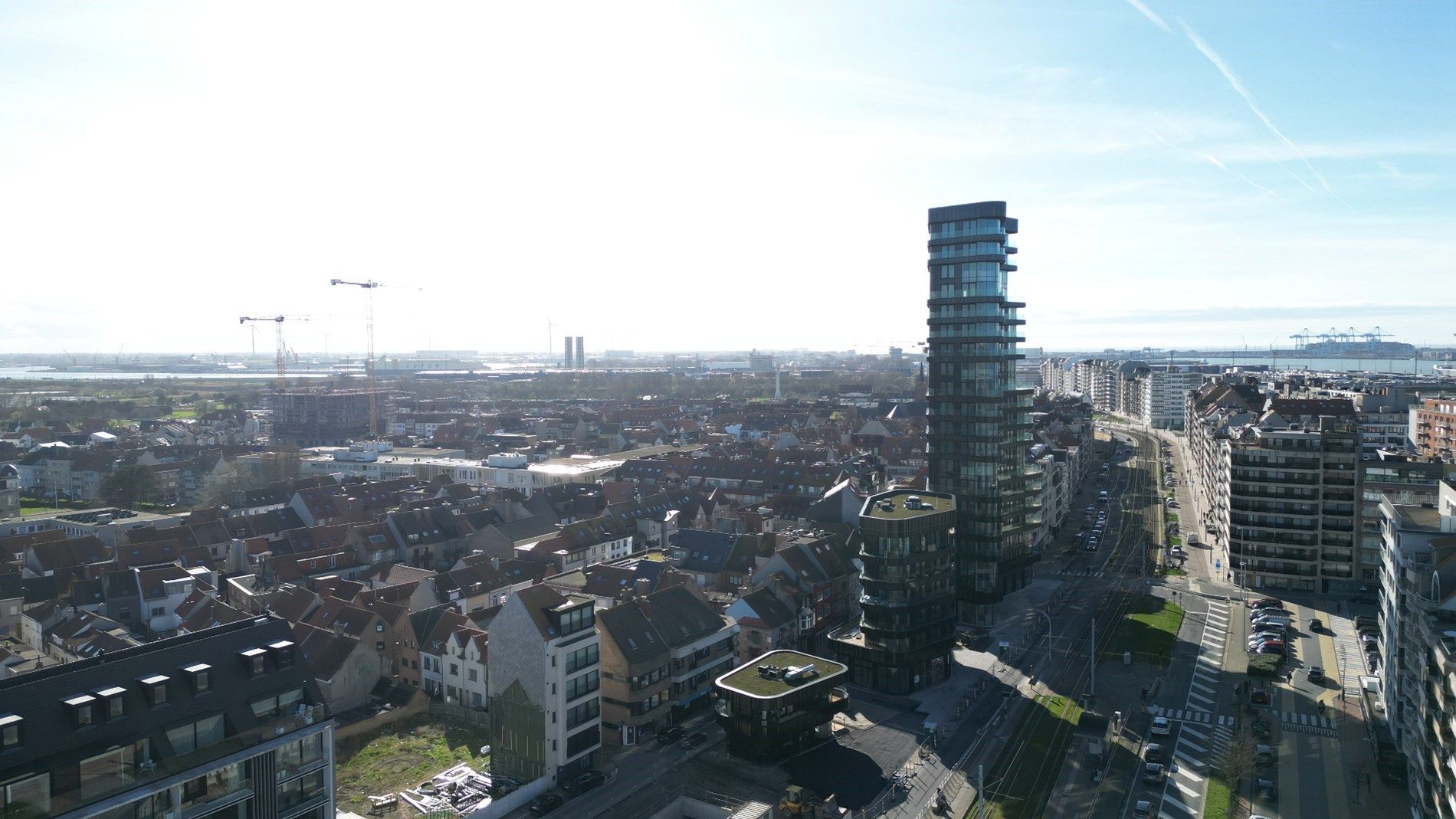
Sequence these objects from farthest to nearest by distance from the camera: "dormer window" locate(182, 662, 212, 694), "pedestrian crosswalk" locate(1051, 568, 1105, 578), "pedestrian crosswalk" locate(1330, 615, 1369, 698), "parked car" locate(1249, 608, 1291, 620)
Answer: "pedestrian crosswalk" locate(1051, 568, 1105, 578), "parked car" locate(1249, 608, 1291, 620), "pedestrian crosswalk" locate(1330, 615, 1369, 698), "dormer window" locate(182, 662, 212, 694)

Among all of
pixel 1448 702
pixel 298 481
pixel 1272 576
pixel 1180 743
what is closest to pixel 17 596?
pixel 298 481

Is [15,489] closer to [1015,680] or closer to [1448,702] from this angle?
[1015,680]

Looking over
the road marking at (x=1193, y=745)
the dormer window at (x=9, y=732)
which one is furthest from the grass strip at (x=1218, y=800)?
the dormer window at (x=9, y=732)

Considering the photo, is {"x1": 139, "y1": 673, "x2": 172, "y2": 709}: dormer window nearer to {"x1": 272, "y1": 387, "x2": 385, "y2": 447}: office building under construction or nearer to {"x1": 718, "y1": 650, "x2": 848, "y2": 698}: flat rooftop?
{"x1": 718, "y1": 650, "x2": 848, "y2": 698}: flat rooftop

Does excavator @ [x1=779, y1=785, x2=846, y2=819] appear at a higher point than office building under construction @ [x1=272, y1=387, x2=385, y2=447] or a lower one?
lower

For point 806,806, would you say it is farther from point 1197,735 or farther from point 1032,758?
point 1197,735

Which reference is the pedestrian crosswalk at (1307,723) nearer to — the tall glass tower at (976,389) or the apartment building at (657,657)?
the tall glass tower at (976,389)

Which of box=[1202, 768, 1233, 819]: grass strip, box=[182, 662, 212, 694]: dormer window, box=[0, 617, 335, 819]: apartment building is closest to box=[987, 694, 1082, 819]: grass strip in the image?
box=[1202, 768, 1233, 819]: grass strip

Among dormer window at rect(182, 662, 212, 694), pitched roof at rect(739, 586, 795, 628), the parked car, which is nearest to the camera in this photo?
dormer window at rect(182, 662, 212, 694)
